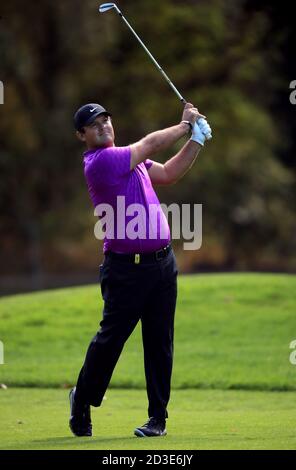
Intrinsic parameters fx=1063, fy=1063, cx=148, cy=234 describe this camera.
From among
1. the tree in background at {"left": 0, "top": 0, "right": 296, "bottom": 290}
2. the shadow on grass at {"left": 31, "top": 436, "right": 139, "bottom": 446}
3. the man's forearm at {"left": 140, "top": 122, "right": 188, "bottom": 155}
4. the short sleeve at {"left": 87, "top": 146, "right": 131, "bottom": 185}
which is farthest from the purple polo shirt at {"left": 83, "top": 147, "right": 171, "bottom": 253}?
the tree in background at {"left": 0, "top": 0, "right": 296, "bottom": 290}

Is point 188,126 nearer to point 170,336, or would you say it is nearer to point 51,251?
point 170,336

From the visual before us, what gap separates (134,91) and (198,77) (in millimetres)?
2356

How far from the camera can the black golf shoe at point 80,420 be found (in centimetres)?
751

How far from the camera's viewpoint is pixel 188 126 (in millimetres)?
7453

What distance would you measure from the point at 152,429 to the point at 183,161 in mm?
1930

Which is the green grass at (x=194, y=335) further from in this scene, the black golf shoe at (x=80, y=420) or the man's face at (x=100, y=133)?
the man's face at (x=100, y=133)

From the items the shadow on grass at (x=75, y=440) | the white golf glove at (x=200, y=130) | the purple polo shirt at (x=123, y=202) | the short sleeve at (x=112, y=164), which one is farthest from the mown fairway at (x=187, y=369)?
the white golf glove at (x=200, y=130)

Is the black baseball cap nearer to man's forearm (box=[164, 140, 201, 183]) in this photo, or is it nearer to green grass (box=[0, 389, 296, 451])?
man's forearm (box=[164, 140, 201, 183])

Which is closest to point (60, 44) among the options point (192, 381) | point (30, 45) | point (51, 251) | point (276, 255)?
point (30, 45)

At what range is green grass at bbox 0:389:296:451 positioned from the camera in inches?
269

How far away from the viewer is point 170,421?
8547mm

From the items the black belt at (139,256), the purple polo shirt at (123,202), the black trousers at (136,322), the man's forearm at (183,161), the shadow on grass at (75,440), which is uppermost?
the man's forearm at (183,161)

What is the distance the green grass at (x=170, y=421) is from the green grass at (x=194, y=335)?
72cm
